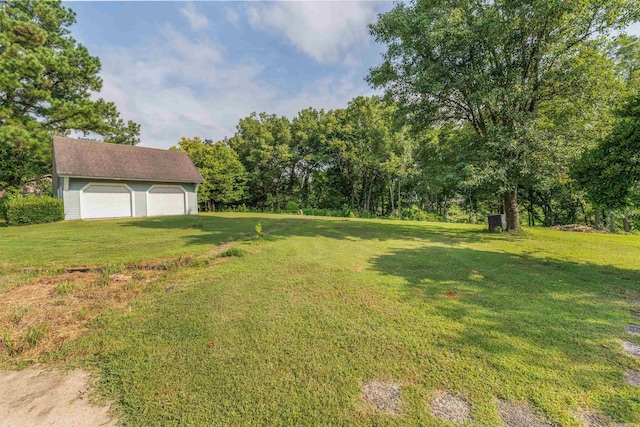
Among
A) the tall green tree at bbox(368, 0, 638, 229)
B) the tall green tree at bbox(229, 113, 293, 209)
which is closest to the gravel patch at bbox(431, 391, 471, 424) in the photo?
the tall green tree at bbox(368, 0, 638, 229)

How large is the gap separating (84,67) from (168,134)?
10.6 metres

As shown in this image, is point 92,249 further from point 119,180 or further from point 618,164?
point 119,180

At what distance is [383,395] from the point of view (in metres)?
1.92

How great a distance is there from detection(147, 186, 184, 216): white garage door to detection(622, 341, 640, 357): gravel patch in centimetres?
2096

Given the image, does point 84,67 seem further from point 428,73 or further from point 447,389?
point 447,389

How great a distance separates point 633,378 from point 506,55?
10.1m

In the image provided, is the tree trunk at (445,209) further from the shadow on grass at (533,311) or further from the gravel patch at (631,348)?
the gravel patch at (631,348)

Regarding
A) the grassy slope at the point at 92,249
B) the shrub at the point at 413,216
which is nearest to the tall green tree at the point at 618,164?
the grassy slope at the point at 92,249

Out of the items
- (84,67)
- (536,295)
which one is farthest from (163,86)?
(536,295)

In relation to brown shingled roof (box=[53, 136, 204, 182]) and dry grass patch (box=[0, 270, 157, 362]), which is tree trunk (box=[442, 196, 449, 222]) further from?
dry grass patch (box=[0, 270, 157, 362])

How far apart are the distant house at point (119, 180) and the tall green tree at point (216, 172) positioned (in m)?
3.55

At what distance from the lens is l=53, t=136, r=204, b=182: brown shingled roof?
14.9m

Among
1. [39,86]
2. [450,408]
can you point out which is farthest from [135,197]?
[450,408]

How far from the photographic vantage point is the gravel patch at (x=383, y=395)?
1803 millimetres
